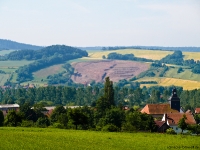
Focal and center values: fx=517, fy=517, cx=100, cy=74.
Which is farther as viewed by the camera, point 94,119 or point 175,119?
point 175,119

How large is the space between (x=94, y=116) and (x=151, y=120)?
17.9 m

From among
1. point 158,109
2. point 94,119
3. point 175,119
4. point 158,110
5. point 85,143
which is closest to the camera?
point 85,143

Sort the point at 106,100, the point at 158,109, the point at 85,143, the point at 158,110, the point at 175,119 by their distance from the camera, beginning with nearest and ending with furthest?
1. the point at 85,143
2. the point at 175,119
3. the point at 106,100
4. the point at 158,110
5. the point at 158,109

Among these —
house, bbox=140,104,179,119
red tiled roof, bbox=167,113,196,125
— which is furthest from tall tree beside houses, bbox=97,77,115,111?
house, bbox=140,104,179,119

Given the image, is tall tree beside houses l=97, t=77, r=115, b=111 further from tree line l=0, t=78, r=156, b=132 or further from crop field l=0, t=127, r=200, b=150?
crop field l=0, t=127, r=200, b=150

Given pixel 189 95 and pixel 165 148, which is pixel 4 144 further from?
pixel 189 95

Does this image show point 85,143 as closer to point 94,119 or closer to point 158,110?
point 94,119

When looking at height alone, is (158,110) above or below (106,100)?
below

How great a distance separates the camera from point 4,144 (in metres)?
40.6

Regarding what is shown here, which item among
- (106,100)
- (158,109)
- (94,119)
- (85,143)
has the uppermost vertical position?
(85,143)

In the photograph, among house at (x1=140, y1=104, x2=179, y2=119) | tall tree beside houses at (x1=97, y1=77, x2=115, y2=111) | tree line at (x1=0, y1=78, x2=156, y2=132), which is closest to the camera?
tree line at (x1=0, y1=78, x2=156, y2=132)

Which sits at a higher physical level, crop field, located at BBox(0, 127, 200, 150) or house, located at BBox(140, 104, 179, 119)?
crop field, located at BBox(0, 127, 200, 150)

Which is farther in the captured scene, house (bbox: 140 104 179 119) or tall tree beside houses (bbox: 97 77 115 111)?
house (bbox: 140 104 179 119)

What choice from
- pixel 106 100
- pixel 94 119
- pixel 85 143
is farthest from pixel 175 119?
pixel 85 143
